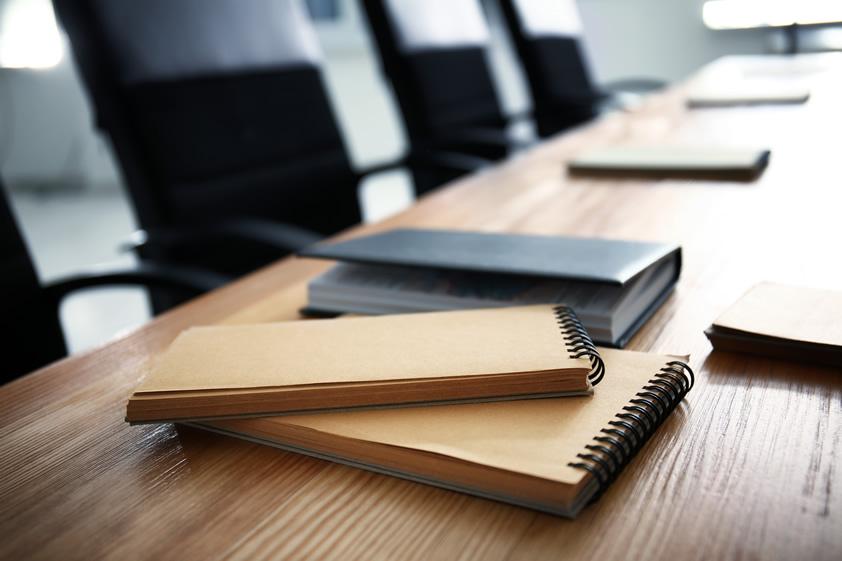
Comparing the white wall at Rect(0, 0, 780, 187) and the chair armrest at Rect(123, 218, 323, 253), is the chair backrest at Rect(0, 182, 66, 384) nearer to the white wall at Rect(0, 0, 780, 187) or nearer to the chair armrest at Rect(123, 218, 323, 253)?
the chair armrest at Rect(123, 218, 323, 253)

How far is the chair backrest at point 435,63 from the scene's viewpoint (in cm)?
180

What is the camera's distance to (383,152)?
5137 millimetres

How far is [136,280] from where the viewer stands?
38.9 inches

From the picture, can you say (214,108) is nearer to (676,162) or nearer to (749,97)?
(676,162)

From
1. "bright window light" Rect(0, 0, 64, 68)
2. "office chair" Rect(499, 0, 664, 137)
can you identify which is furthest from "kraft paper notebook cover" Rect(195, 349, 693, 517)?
"bright window light" Rect(0, 0, 64, 68)

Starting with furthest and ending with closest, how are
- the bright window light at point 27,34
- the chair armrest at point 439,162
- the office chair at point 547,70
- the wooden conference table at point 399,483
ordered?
the bright window light at point 27,34 → the office chair at point 547,70 → the chair armrest at point 439,162 → the wooden conference table at point 399,483

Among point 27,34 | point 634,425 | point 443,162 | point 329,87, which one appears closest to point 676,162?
point 443,162

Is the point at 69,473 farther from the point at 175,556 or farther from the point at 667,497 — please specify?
the point at 667,497

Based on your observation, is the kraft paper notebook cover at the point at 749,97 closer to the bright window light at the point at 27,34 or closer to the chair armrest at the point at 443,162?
the chair armrest at the point at 443,162

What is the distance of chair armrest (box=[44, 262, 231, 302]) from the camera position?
98cm

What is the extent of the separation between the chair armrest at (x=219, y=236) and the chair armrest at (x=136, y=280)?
0.10 metres

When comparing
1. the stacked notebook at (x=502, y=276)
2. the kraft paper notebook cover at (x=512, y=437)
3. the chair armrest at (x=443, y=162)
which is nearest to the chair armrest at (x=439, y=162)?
the chair armrest at (x=443, y=162)

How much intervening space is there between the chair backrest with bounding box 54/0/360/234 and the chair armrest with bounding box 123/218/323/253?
84mm

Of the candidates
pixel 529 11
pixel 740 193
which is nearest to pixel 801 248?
pixel 740 193
